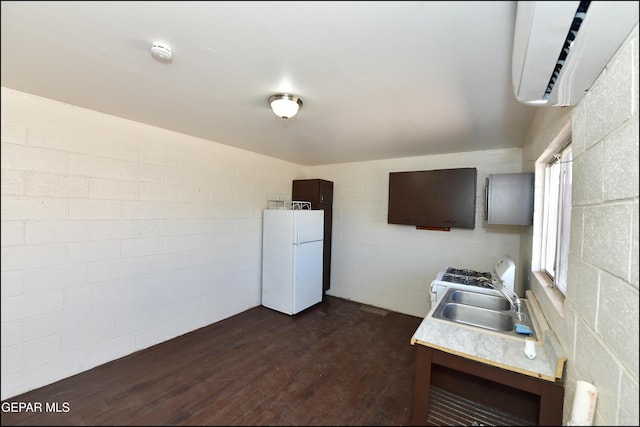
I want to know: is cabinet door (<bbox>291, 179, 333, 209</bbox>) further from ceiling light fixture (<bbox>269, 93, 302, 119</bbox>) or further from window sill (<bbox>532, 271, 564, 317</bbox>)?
window sill (<bbox>532, 271, 564, 317</bbox>)

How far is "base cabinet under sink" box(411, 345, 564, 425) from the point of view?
41.9 inches

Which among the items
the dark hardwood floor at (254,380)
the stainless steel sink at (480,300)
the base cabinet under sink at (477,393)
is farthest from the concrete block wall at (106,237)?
the stainless steel sink at (480,300)

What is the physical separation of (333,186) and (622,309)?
3.70 meters

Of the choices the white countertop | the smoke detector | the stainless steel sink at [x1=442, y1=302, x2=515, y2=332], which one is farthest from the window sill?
the smoke detector

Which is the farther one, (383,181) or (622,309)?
(383,181)

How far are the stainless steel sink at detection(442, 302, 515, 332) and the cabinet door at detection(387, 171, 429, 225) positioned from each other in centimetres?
138

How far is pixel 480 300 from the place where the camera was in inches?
87.4

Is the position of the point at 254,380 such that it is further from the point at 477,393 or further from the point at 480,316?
the point at 480,316

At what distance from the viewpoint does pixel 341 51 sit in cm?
129

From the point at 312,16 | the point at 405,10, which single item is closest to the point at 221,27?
the point at 312,16

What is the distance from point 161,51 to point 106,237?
69.5 inches

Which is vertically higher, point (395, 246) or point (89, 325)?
point (395, 246)

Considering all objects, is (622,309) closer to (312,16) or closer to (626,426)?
(626,426)


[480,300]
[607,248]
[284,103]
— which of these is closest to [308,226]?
[284,103]
